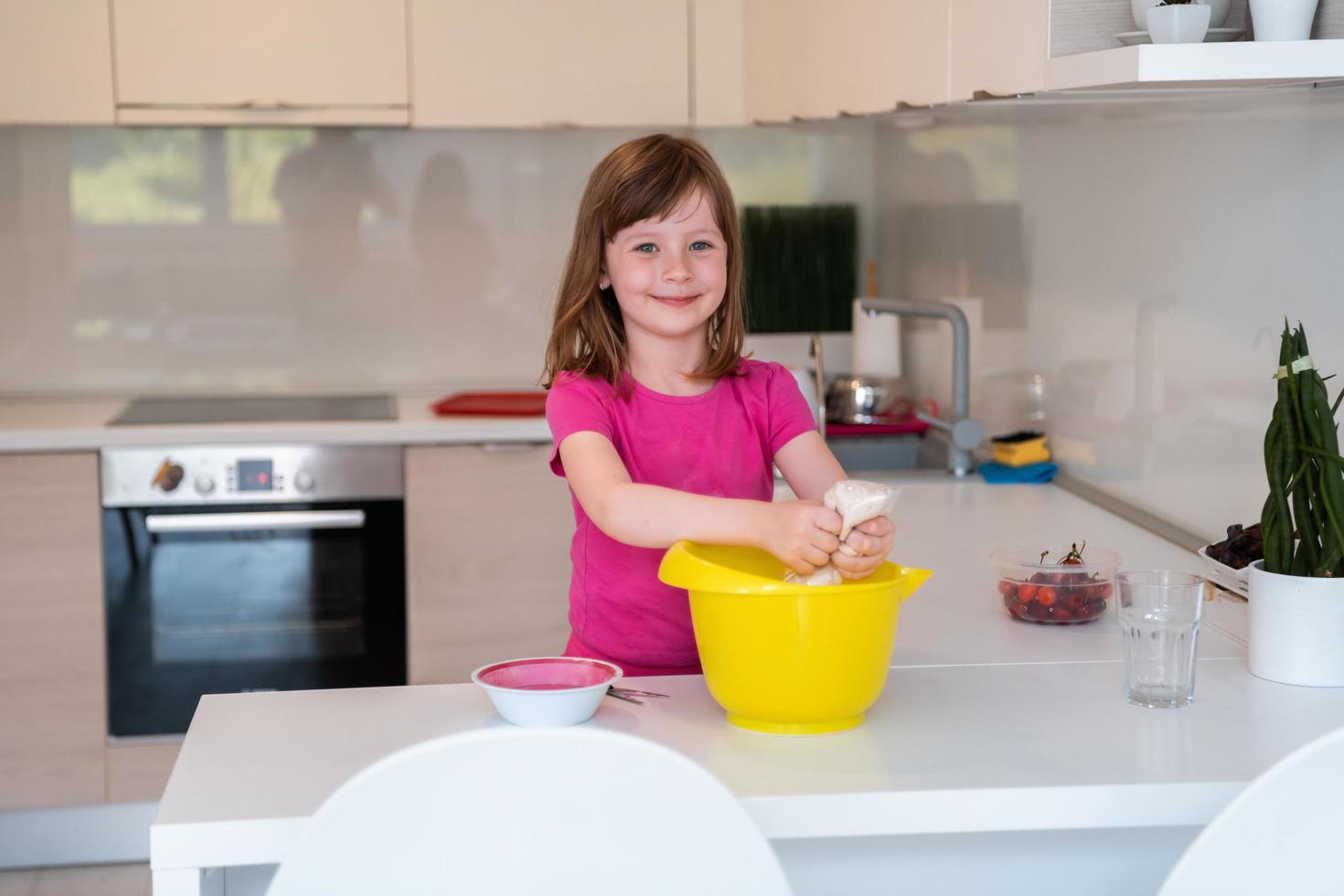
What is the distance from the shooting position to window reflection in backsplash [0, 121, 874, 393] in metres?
3.30

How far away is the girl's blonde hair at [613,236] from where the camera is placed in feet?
5.16

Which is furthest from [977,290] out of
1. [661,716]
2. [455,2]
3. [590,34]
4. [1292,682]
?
[661,716]

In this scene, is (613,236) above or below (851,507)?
above

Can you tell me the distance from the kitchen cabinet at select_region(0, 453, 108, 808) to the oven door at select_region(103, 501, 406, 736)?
40mm

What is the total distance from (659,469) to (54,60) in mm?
1929

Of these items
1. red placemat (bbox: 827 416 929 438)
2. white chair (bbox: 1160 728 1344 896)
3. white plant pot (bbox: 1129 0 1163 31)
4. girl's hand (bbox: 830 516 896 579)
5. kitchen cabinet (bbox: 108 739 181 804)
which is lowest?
kitchen cabinet (bbox: 108 739 181 804)

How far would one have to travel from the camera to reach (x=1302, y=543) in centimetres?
135

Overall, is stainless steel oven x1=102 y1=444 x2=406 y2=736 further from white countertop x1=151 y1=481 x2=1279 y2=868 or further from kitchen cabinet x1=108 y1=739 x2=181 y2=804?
white countertop x1=151 y1=481 x2=1279 y2=868

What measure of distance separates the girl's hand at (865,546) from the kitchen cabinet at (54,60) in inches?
88.8

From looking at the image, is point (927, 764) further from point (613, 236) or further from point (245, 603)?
point (245, 603)

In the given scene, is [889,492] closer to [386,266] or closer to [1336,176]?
[1336,176]

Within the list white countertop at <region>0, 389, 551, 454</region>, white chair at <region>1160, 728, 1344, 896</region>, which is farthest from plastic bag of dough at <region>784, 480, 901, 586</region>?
white countertop at <region>0, 389, 551, 454</region>

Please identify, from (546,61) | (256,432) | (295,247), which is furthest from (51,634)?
(546,61)

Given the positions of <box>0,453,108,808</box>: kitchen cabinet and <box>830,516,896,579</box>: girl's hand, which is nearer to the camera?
<box>830,516,896,579</box>: girl's hand
